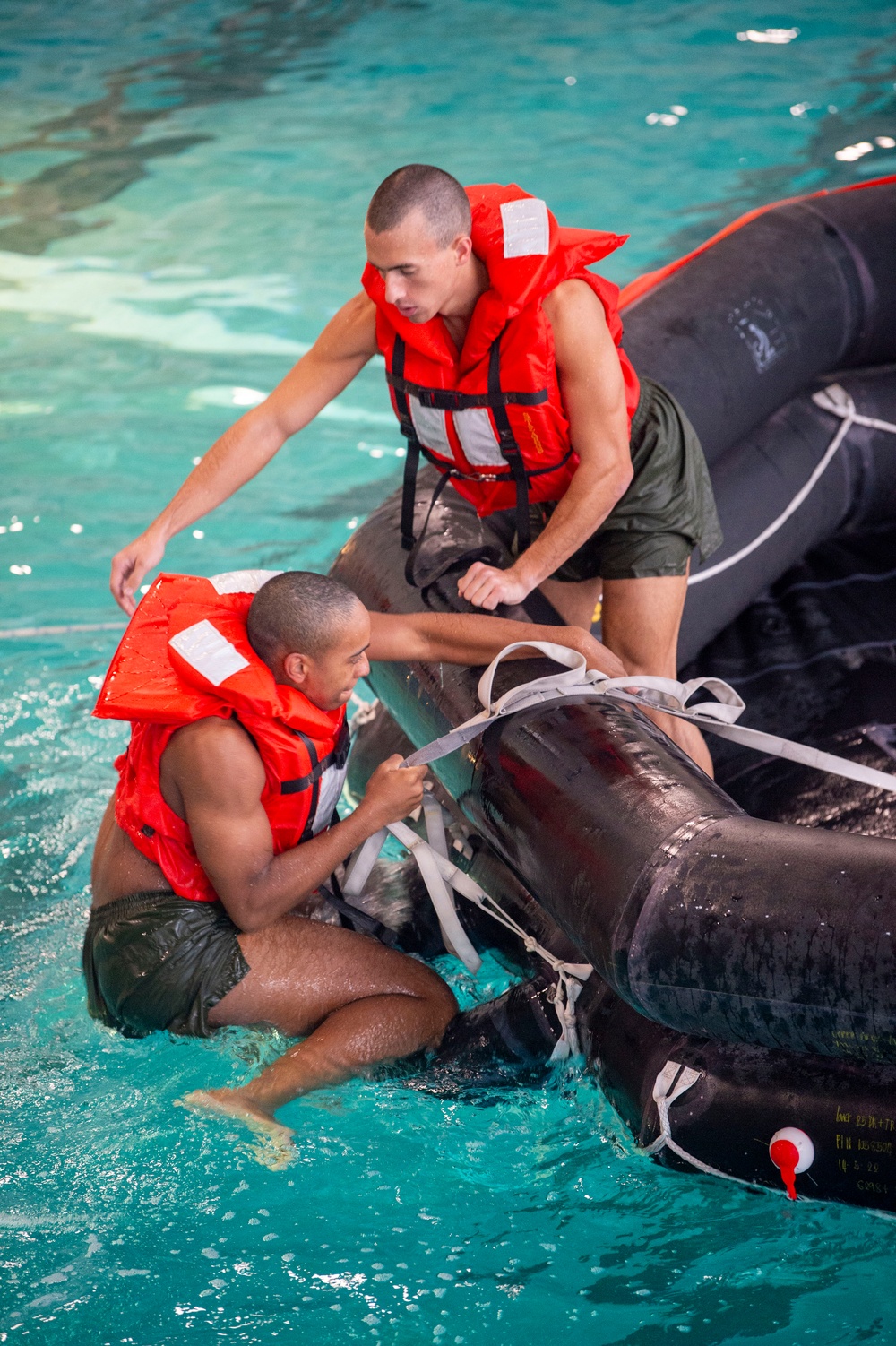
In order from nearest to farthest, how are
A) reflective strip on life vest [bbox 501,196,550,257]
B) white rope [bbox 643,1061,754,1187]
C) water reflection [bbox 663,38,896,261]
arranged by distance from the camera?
white rope [bbox 643,1061,754,1187]
reflective strip on life vest [bbox 501,196,550,257]
water reflection [bbox 663,38,896,261]

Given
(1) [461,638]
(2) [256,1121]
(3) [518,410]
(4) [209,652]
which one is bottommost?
(2) [256,1121]

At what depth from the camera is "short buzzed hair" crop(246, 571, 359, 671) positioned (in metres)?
2.29

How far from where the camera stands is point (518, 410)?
2.56m

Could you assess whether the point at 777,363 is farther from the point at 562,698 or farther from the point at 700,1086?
the point at 700,1086

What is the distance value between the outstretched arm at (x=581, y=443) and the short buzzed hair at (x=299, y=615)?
0.31 meters

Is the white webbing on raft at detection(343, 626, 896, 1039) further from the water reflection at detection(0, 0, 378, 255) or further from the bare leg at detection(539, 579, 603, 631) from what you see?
the water reflection at detection(0, 0, 378, 255)

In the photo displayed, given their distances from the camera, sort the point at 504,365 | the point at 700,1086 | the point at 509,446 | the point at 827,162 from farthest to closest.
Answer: the point at 827,162 → the point at 509,446 → the point at 504,365 → the point at 700,1086

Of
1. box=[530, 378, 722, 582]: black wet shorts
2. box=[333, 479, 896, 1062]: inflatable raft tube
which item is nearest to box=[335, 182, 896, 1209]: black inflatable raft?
box=[333, 479, 896, 1062]: inflatable raft tube

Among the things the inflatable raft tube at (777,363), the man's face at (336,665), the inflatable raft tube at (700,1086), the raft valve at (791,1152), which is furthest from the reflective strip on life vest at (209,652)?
the inflatable raft tube at (777,363)

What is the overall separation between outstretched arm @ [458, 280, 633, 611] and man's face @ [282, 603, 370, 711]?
0.89 feet

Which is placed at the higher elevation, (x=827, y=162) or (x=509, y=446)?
(x=827, y=162)

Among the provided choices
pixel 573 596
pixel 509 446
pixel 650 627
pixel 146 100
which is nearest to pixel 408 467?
pixel 509 446

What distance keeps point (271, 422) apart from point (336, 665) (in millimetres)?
864

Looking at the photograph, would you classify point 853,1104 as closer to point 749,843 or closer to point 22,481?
point 749,843
